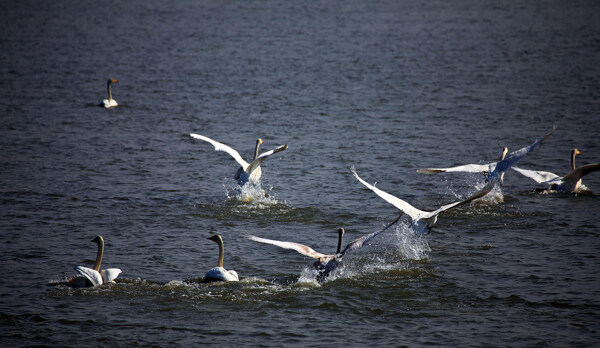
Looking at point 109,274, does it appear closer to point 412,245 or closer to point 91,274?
point 91,274

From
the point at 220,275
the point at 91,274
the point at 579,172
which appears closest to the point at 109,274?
the point at 91,274

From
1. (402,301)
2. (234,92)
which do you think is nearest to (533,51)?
(234,92)

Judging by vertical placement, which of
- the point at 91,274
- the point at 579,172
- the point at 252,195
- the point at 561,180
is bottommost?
the point at 91,274

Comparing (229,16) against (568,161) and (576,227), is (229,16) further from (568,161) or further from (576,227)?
(576,227)

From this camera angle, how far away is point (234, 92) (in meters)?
31.0

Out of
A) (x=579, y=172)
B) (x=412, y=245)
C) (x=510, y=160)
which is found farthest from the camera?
(x=579, y=172)

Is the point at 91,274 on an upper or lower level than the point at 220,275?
lower

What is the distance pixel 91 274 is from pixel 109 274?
0.29 meters

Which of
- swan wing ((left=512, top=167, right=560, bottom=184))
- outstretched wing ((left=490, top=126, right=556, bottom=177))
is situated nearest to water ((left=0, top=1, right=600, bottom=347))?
swan wing ((left=512, top=167, right=560, bottom=184))

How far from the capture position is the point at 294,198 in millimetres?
16922

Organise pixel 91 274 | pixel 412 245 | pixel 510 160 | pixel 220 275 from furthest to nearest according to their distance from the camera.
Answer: pixel 510 160 → pixel 412 245 → pixel 220 275 → pixel 91 274

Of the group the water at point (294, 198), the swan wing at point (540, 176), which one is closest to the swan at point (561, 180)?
the swan wing at point (540, 176)

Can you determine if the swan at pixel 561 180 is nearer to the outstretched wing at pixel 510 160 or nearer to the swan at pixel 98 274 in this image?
the outstretched wing at pixel 510 160

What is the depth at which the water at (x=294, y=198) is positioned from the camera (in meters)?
10.7
